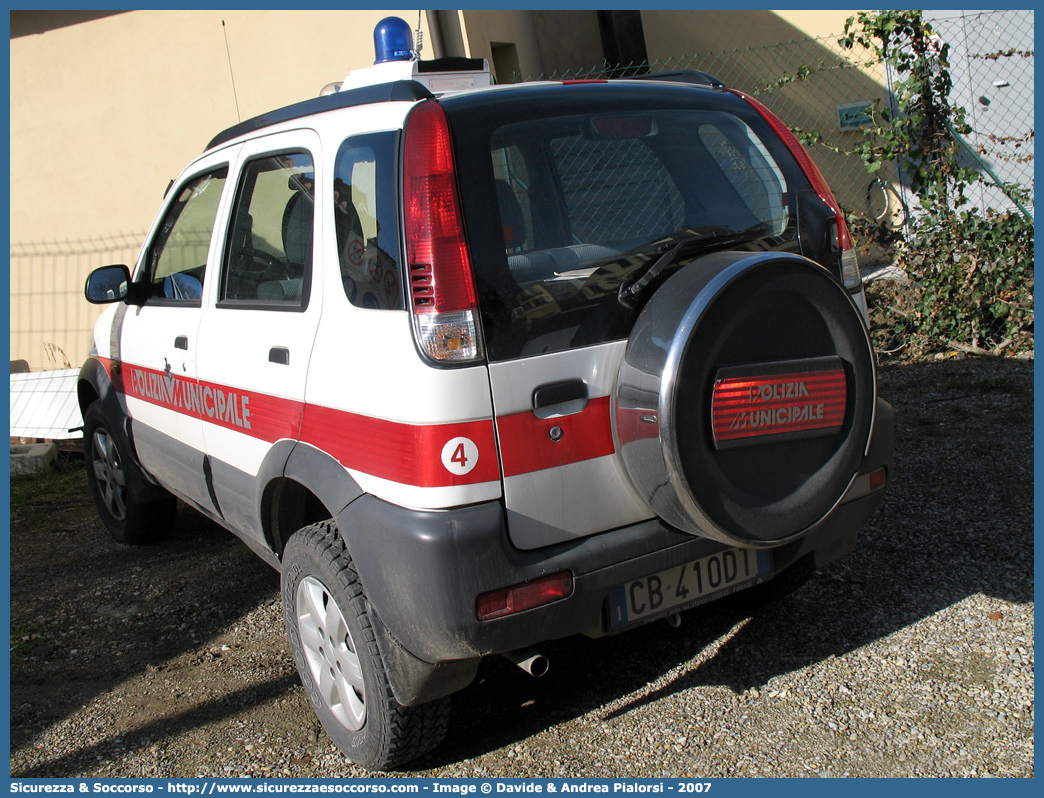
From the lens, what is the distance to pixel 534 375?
229 centimetres

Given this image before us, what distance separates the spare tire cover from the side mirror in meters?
2.58

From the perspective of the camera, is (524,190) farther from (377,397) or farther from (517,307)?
(377,397)

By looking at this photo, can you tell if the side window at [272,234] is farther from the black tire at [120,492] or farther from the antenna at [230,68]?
the antenna at [230,68]

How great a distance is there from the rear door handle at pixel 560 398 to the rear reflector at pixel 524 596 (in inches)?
16.8

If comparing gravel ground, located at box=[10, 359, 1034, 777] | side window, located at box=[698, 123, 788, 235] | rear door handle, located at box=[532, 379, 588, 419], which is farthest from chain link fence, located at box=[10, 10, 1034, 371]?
rear door handle, located at box=[532, 379, 588, 419]

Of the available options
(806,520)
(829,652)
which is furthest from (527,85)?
(829,652)

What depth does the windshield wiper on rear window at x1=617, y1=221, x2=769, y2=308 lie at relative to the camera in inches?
95.1

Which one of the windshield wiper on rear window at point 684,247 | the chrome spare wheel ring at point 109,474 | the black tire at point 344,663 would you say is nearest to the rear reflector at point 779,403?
the windshield wiper on rear window at point 684,247

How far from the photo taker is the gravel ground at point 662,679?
2633mm

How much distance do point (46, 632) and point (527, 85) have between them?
318 cm

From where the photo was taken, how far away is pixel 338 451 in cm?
254

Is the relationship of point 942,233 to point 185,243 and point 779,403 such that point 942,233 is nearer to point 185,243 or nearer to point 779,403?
point 779,403

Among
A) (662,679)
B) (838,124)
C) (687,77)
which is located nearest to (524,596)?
(662,679)

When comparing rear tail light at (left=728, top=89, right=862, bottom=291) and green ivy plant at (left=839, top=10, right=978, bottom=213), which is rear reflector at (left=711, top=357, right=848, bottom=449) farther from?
green ivy plant at (left=839, top=10, right=978, bottom=213)
